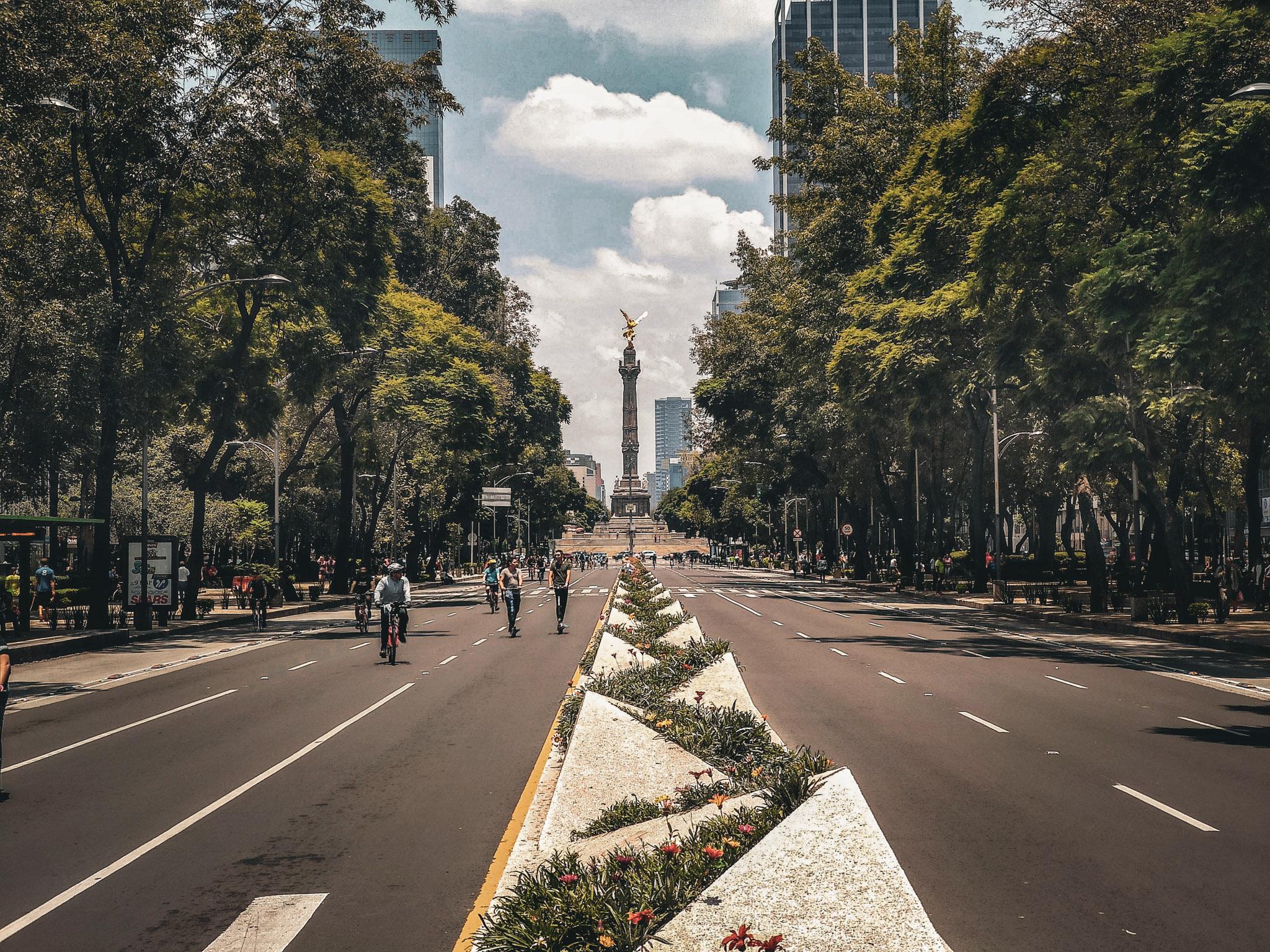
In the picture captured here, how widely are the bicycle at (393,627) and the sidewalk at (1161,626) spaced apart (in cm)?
1811

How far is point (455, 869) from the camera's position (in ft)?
26.5

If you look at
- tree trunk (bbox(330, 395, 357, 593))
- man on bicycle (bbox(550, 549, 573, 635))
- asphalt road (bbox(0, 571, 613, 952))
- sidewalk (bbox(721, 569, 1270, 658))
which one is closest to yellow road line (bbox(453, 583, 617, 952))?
asphalt road (bbox(0, 571, 613, 952))

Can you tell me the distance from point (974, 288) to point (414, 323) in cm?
3060

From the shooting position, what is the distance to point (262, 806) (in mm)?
10219

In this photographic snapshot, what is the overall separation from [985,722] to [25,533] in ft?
73.9

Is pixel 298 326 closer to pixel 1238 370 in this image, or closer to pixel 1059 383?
pixel 1059 383

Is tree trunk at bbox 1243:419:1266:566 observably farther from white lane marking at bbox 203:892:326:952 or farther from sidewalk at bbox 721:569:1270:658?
white lane marking at bbox 203:892:326:952

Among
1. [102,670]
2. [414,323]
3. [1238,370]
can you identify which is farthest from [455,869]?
[414,323]

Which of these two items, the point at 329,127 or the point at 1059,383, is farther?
the point at 329,127

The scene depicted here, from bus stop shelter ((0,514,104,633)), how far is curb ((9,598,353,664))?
62.4 inches

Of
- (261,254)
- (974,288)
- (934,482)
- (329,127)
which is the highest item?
(329,127)

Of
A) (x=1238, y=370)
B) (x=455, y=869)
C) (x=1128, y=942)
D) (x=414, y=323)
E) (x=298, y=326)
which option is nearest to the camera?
(x=1128, y=942)

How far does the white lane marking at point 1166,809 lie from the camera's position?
9188 mm

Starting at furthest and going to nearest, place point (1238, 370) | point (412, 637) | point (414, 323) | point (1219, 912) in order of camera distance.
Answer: point (414, 323) < point (412, 637) < point (1238, 370) < point (1219, 912)
